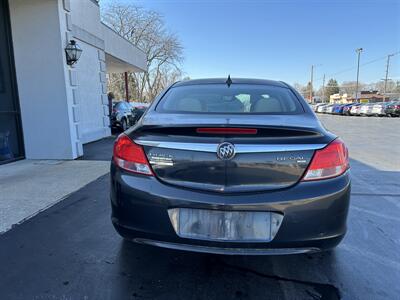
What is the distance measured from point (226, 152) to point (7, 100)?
648cm

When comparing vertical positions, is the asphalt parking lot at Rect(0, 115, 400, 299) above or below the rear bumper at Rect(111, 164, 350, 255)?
below

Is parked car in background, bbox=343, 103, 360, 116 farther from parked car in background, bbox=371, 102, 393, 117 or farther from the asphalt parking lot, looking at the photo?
the asphalt parking lot

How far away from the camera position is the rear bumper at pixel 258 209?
1.89 m

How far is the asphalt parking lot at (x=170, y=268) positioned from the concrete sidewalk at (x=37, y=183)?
17.1 inches

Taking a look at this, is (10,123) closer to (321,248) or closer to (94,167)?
(94,167)

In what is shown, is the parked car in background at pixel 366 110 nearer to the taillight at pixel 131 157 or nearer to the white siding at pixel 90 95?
the white siding at pixel 90 95

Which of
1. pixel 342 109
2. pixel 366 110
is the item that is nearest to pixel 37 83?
pixel 366 110

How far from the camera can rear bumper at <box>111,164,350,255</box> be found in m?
1.89

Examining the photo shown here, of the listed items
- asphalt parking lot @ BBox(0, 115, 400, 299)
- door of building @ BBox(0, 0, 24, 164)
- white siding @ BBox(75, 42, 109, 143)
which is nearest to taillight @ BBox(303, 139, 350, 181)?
asphalt parking lot @ BBox(0, 115, 400, 299)

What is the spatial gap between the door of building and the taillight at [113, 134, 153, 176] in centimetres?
543

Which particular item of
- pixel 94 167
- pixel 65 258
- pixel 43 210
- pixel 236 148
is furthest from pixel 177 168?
pixel 94 167

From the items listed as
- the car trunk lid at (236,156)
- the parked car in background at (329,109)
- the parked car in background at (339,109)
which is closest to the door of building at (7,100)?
the car trunk lid at (236,156)

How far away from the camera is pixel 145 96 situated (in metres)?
40.1

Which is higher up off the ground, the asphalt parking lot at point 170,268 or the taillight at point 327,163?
the taillight at point 327,163
